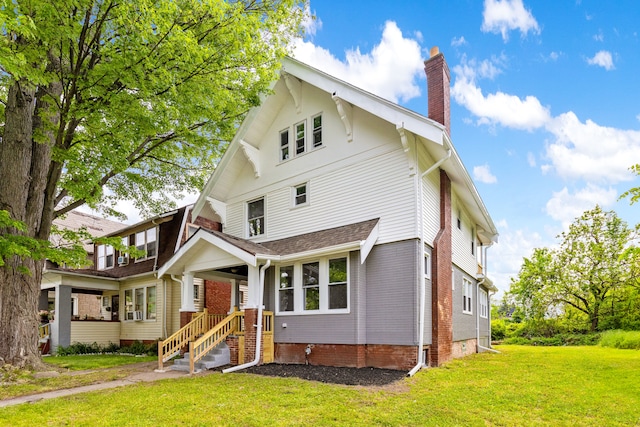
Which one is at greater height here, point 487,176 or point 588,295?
point 487,176

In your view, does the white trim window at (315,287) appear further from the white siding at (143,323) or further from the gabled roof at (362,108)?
the white siding at (143,323)

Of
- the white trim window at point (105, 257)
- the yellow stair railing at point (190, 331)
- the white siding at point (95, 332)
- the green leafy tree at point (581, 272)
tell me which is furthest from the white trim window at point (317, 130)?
the green leafy tree at point (581, 272)

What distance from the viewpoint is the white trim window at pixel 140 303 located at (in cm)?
1878

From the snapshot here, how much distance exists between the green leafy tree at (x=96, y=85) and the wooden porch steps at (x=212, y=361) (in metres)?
3.78

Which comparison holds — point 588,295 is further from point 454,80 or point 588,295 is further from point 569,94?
point 454,80

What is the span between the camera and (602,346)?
1908cm

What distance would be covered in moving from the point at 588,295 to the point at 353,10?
73.6 feet

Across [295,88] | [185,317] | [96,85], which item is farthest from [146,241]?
[295,88]

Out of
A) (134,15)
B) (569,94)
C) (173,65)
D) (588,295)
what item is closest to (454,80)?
(569,94)

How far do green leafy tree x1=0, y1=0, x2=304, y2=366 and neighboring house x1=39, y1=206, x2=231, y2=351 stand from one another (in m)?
5.79

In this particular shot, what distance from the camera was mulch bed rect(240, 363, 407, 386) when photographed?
859 centimetres

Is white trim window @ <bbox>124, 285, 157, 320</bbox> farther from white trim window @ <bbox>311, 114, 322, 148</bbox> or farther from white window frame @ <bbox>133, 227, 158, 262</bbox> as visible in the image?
white trim window @ <bbox>311, 114, 322, 148</bbox>

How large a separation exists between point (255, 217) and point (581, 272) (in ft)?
70.5

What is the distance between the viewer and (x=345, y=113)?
11.9 m
